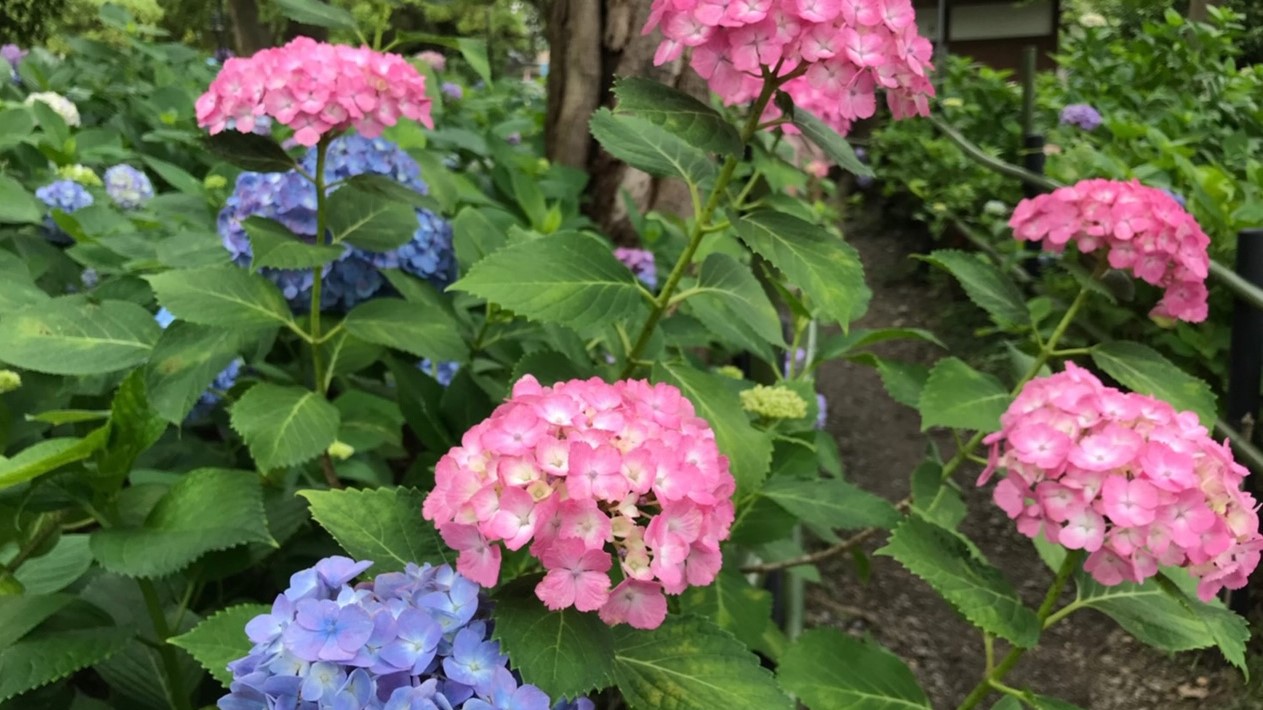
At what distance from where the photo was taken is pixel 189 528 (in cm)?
101

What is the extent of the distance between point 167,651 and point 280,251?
501 millimetres

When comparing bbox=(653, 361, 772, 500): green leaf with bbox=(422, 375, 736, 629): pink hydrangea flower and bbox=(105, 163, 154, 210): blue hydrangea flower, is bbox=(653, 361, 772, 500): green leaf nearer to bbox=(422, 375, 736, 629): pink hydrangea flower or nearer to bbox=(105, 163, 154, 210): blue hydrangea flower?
bbox=(422, 375, 736, 629): pink hydrangea flower

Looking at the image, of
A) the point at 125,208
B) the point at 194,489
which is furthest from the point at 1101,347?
the point at 125,208

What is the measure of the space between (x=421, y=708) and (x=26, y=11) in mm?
4563

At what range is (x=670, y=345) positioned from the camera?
5.89ft

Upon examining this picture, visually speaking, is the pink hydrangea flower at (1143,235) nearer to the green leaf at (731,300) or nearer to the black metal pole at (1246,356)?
the black metal pole at (1246,356)

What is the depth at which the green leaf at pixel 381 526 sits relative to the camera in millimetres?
812

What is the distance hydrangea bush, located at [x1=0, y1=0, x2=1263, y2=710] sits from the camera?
743mm

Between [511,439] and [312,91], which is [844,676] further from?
[312,91]

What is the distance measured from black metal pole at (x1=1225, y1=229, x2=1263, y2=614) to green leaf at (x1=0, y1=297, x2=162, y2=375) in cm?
214

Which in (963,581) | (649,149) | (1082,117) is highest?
(649,149)

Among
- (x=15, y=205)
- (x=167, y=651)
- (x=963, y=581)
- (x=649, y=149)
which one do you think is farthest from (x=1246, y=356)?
(x=15, y=205)

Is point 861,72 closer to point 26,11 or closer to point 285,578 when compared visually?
point 285,578

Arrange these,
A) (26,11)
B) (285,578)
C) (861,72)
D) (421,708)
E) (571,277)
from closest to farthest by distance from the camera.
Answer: (421,708)
(861,72)
(571,277)
(285,578)
(26,11)
